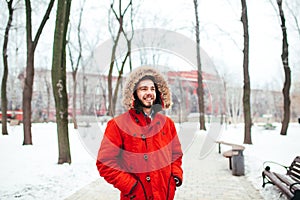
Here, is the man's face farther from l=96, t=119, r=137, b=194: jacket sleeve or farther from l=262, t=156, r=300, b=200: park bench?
l=262, t=156, r=300, b=200: park bench

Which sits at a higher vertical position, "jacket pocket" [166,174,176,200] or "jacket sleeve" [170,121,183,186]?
"jacket sleeve" [170,121,183,186]

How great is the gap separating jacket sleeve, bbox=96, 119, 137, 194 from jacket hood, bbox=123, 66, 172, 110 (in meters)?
0.30

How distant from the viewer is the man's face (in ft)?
7.29

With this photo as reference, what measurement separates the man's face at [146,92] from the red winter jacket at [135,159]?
5.5 inches

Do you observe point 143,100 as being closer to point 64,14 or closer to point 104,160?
point 104,160

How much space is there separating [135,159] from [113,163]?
0.57ft

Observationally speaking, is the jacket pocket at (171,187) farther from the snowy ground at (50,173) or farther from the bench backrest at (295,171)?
the bench backrest at (295,171)

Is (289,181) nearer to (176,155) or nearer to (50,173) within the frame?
(176,155)

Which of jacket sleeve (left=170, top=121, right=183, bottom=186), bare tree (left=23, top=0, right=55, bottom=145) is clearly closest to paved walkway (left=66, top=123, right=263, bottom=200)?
jacket sleeve (left=170, top=121, right=183, bottom=186)

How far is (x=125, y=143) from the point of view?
2068mm

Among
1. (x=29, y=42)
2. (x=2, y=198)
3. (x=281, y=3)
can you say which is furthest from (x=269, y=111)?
(x=2, y=198)

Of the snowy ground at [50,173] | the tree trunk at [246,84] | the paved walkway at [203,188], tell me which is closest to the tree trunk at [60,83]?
the snowy ground at [50,173]

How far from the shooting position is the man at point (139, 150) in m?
2.03

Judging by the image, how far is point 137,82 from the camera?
7.48ft
